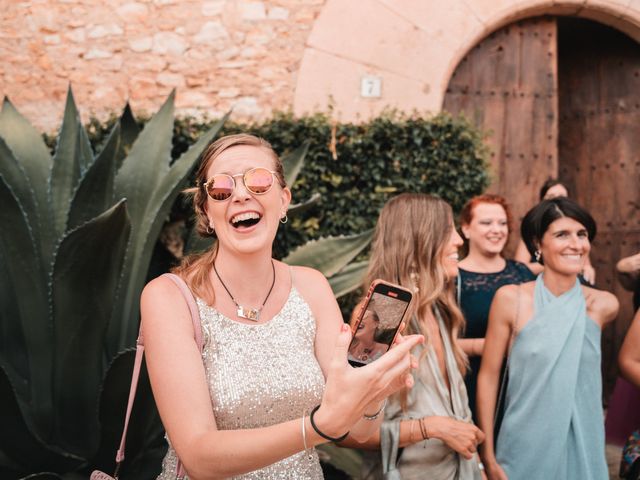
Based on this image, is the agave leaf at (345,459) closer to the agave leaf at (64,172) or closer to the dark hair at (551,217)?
the dark hair at (551,217)

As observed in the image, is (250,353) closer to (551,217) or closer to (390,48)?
(551,217)

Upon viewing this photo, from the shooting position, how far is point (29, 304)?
2416 millimetres

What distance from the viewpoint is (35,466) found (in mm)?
2180

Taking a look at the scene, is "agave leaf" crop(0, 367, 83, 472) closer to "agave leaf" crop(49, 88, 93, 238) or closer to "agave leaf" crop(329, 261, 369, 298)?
"agave leaf" crop(49, 88, 93, 238)

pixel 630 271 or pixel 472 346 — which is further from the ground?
pixel 630 271

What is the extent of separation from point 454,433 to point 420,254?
0.68 metres

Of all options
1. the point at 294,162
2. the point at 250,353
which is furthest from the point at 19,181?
the point at 250,353

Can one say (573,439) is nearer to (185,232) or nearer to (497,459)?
(497,459)

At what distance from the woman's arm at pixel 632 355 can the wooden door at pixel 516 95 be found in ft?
8.85

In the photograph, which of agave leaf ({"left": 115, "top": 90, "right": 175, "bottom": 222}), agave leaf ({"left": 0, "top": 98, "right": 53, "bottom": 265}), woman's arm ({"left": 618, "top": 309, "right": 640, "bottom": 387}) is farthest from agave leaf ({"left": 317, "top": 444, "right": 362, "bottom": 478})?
agave leaf ({"left": 0, "top": 98, "right": 53, "bottom": 265})

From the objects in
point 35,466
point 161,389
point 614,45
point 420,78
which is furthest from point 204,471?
point 614,45

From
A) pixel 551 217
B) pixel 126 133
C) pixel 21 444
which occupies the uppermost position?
pixel 126 133

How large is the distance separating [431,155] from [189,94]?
6.53 feet

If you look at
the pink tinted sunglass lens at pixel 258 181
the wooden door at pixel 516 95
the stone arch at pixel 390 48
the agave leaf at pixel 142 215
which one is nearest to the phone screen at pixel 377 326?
the pink tinted sunglass lens at pixel 258 181
